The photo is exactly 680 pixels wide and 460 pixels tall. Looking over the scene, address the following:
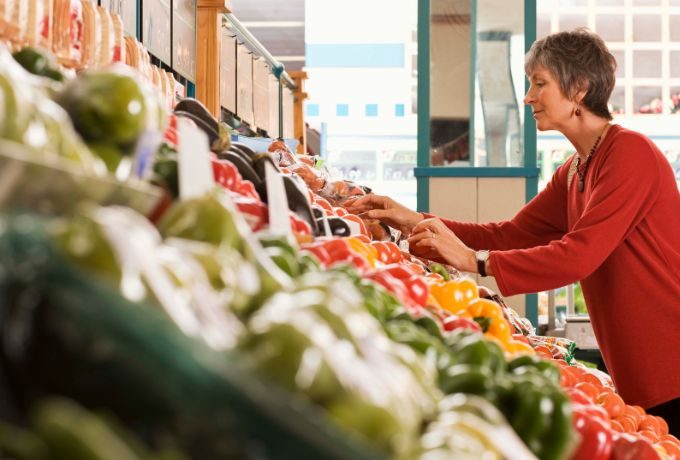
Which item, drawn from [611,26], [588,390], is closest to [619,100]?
[611,26]

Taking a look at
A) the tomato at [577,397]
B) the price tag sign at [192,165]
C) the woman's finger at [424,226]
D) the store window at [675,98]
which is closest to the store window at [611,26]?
the store window at [675,98]

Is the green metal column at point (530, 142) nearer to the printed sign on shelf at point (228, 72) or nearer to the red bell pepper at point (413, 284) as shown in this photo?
the printed sign on shelf at point (228, 72)

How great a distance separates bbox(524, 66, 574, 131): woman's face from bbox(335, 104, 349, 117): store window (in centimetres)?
868

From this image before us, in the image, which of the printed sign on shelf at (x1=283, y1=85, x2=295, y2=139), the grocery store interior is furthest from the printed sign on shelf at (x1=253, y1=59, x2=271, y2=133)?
the grocery store interior

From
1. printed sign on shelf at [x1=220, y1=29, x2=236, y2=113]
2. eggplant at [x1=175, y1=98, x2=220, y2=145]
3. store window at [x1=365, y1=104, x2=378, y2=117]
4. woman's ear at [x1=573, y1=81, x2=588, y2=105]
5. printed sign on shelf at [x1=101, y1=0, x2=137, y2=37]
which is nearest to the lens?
eggplant at [x1=175, y1=98, x2=220, y2=145]

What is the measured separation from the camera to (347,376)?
71cm

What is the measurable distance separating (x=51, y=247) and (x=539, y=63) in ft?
9.95

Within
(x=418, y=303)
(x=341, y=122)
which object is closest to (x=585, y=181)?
(x=418, y=303)

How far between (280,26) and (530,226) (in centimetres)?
873

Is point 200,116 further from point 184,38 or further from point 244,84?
point 244,84

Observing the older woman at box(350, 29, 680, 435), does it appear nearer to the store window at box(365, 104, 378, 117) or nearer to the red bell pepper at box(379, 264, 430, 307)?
the red bell pepper at box(379, 264, 430, 307)

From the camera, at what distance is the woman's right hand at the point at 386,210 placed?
3.45 m

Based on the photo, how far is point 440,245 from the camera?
3.20 meters

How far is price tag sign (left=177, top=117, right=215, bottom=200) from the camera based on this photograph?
3.62 feet
